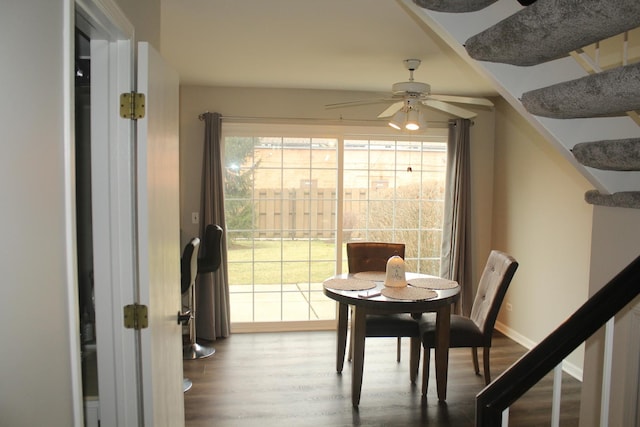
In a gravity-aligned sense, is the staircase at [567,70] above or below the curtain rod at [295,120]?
below

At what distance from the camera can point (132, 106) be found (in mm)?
1688

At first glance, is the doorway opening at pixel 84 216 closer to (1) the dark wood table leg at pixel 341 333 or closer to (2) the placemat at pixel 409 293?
(2) the placemat at pixel 409 293

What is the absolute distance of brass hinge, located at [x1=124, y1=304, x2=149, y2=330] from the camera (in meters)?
1.72

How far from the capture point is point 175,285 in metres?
2.20

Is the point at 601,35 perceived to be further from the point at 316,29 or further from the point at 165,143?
the point at 316,29

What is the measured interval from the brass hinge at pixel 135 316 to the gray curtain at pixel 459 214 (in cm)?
404

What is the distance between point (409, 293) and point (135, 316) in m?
2.13

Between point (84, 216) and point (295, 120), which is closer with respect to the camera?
point (84, 216)

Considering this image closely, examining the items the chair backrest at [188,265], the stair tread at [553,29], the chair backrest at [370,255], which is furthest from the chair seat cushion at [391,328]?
the stair tread at [553,29]

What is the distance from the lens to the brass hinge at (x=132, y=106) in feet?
5.53

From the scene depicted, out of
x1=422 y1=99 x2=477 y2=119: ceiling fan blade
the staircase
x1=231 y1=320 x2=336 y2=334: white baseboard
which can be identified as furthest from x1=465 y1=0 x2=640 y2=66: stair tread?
x1=231 y1=320 x2=336 y2=334: white baseboard

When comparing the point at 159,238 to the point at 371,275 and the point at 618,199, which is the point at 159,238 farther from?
the point at 371,275

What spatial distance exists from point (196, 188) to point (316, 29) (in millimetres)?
2455

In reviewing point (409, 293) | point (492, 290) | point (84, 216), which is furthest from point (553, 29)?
point (492, 290)
